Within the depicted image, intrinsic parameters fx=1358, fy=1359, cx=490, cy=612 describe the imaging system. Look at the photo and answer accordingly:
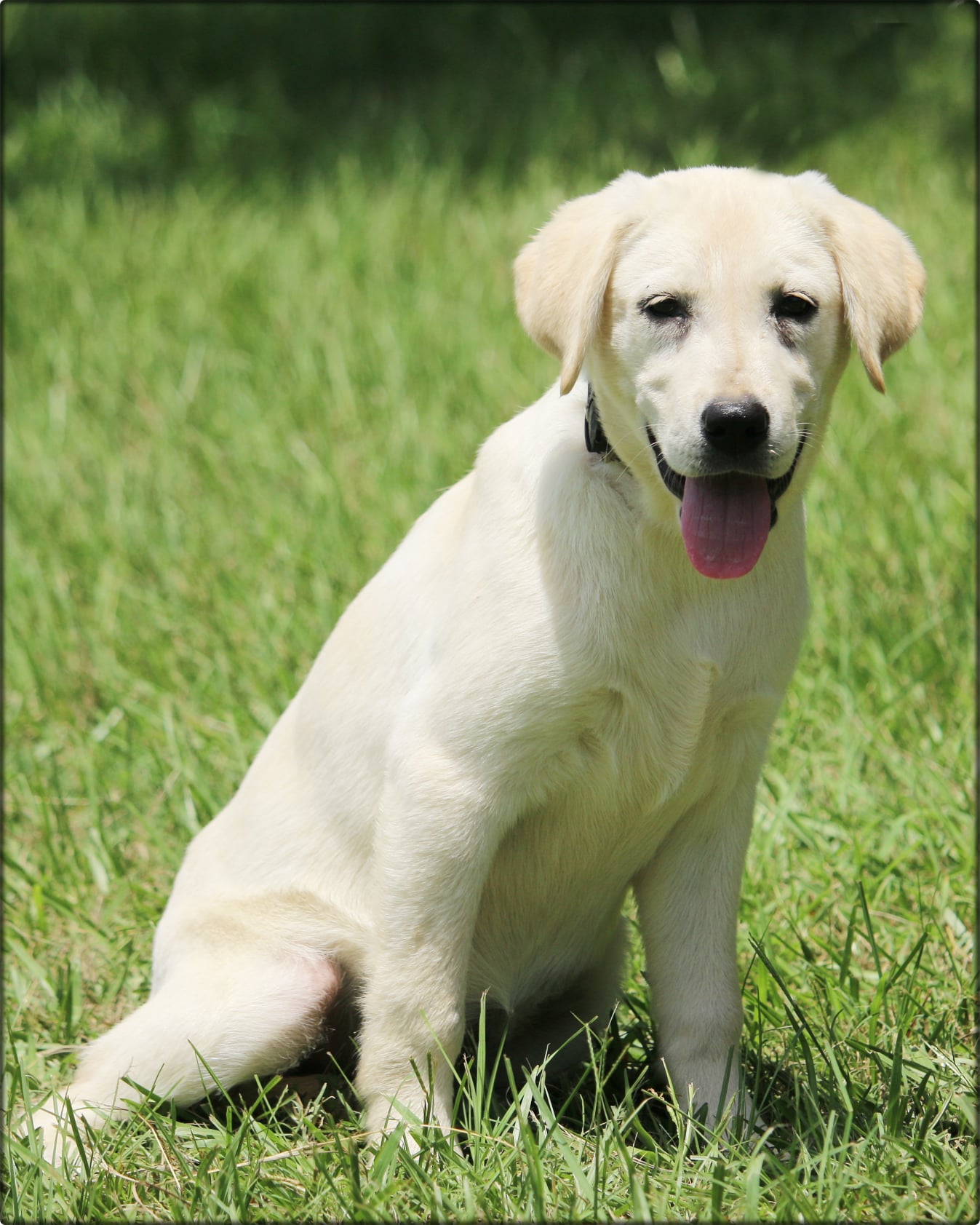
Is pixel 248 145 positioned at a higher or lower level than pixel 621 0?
lower

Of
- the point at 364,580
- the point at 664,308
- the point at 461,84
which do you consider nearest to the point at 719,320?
→ the point at 664,308

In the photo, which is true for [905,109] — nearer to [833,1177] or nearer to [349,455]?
[349,455]

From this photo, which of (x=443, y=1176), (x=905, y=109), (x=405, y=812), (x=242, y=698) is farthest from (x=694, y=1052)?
(x=905, y=109)

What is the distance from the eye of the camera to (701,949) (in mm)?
2586

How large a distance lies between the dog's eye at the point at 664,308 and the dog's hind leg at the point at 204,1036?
4.50ft

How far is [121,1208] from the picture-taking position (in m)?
2.32

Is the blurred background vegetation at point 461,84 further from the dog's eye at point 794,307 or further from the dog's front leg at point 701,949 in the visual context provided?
the dog's front leg at point 701,949

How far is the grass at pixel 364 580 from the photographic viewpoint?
2350mm

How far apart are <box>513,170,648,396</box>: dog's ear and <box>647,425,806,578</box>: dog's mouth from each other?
20 cm

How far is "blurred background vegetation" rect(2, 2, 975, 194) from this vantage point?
793 centimetres

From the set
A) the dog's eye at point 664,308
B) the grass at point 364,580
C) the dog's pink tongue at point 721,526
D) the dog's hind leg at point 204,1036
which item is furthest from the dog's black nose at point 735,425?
the dog's hind leg at point 204,1036

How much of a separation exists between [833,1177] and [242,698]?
2424mm

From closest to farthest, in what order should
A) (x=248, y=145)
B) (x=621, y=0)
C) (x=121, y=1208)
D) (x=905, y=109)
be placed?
(x=121, y=1208) → (x=905, y=109) → (x=248, y=145) → (x=621, y=0)

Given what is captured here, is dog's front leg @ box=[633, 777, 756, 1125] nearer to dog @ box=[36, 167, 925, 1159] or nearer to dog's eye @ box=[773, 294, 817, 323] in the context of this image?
dog @ box=[36, 167, 925, 1159]
